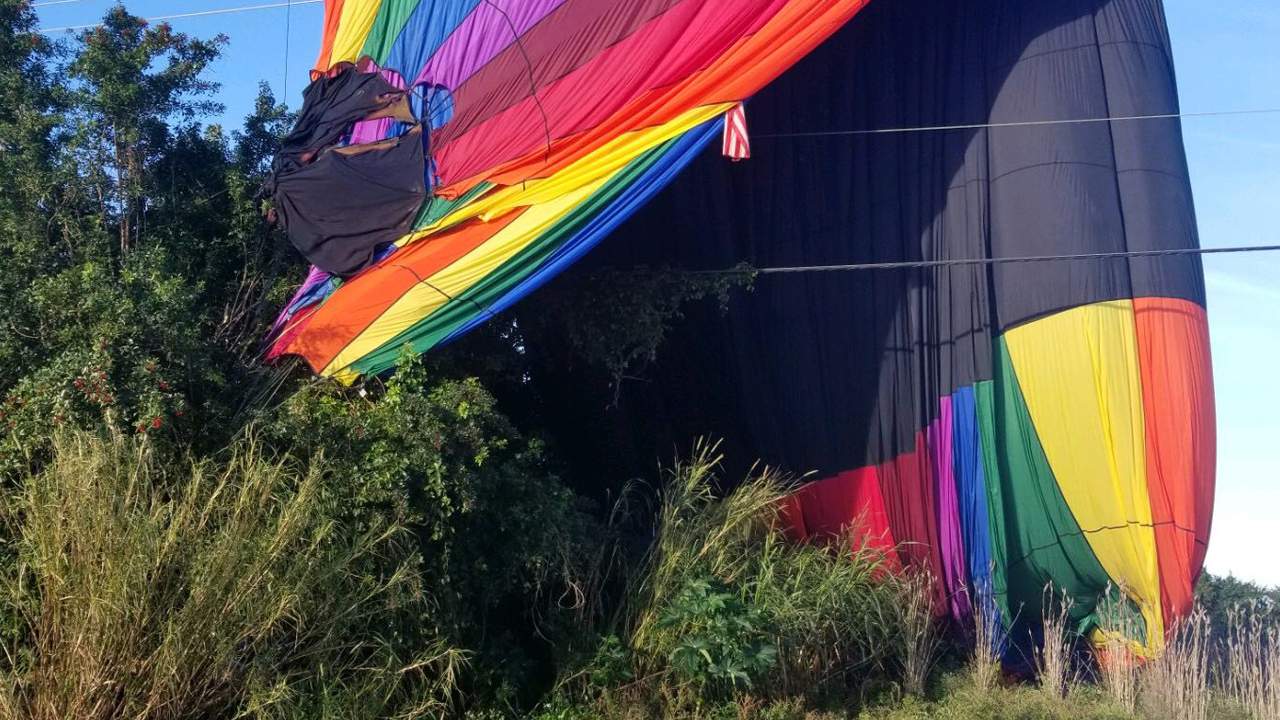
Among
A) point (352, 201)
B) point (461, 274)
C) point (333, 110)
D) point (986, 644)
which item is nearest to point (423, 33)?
point (333, 110)

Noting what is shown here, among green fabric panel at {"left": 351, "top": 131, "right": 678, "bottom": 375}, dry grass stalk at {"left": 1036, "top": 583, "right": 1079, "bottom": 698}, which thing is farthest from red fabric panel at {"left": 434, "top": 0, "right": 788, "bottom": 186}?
dry grass stalk at {"left": 1036, "top": 583, "right": 1079, "bottom": 698}

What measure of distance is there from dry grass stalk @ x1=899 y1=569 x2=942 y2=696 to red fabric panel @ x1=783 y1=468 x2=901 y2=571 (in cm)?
41

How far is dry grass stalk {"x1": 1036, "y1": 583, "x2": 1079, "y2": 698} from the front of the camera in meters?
10.1

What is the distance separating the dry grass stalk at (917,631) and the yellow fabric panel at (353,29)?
7487mm

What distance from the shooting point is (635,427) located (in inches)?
467

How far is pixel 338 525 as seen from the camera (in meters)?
7.77

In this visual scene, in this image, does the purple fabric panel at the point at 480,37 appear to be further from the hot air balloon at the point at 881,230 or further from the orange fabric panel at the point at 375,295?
the orange fabric panel at the point at 375,295

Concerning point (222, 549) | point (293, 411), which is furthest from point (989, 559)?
point (222, 549)

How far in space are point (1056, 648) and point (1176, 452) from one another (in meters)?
1.95

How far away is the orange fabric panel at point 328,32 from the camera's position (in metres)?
12.7

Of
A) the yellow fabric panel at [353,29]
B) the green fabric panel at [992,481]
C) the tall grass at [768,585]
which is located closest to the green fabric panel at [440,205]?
the yellow fabric panel at [353,29]

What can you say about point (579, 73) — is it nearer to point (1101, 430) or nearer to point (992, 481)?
point (992, 481)

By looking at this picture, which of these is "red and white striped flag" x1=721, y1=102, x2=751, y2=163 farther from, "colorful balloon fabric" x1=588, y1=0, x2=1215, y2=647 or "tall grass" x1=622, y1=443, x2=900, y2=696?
"tall grass" x1=622, y1=443, x2=900, y2=696

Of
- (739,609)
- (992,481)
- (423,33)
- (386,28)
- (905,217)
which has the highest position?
(386,28)
